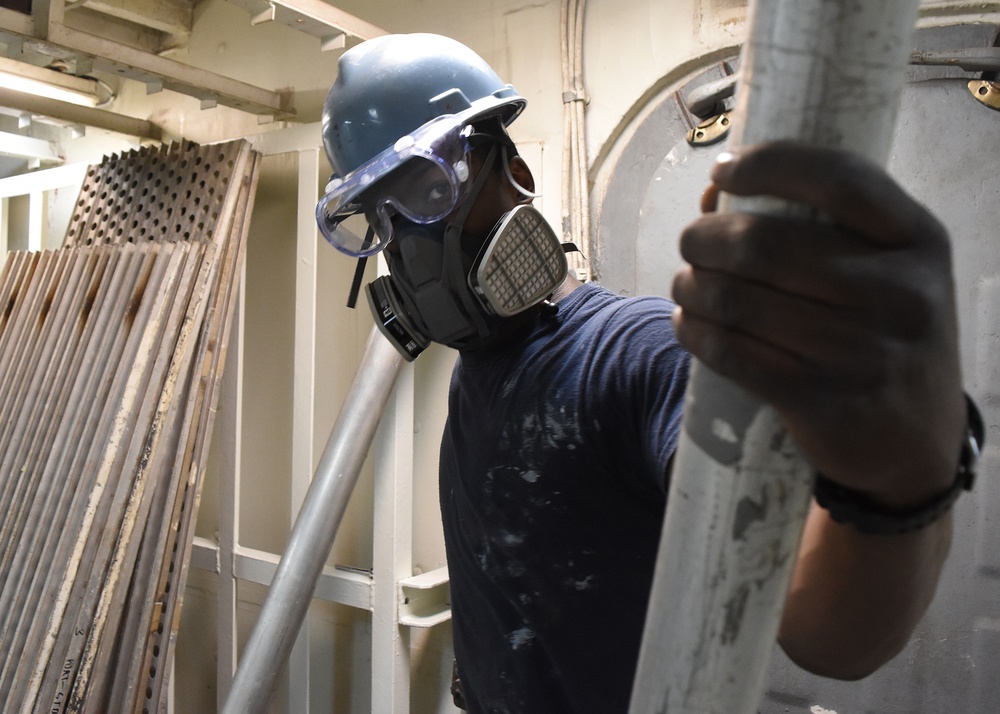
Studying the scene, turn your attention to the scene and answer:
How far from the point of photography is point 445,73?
1126 millimetres

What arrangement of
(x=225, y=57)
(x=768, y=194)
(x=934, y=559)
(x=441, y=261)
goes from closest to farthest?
(x=768, y=194), (x=934, y=559), (x=441, y=261), (x=225, y=57)

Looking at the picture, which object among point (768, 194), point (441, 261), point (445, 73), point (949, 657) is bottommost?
point (949, 657)

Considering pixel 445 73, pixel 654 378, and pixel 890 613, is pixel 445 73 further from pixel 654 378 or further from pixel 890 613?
pixel 890 613

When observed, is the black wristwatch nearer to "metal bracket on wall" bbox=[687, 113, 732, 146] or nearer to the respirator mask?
the respirator mask

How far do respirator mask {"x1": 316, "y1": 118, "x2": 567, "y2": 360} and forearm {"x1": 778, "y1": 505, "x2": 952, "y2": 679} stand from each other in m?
0.56

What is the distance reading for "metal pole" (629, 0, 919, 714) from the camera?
309 mm

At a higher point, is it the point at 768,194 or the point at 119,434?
the point at 768,194

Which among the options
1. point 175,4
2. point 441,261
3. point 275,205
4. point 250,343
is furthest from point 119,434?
point 175,4

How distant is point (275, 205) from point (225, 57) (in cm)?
62

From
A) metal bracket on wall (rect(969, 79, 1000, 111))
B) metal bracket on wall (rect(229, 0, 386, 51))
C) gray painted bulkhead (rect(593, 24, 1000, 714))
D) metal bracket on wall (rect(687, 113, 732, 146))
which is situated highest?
metal bracket on wall (rect(229, 0, 386, 51))

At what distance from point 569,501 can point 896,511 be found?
1.61ft

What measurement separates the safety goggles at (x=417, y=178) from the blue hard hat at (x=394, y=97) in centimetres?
4

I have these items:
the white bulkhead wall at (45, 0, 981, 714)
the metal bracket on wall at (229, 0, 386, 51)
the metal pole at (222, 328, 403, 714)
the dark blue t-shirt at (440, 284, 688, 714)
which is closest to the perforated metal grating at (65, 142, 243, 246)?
the white bulkhead wall at (45, 0, 981, 714)

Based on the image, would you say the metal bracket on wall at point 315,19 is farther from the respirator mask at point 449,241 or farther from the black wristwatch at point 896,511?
the black wristwatch at point 896,511
